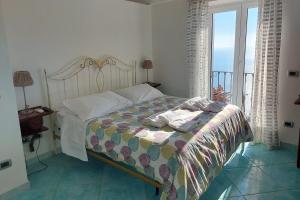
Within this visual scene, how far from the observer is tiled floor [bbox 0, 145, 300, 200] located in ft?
7.66

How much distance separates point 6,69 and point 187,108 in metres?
2.07

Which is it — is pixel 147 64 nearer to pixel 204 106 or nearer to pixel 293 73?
pixel 204 106

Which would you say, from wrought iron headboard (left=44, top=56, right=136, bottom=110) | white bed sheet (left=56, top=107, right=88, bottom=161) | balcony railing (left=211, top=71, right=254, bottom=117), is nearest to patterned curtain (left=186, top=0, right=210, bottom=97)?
balcony railing (left=211, top=71, right=254, bottom=117)

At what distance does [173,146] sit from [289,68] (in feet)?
7.16

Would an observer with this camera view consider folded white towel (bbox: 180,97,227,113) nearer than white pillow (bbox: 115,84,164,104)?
Yes

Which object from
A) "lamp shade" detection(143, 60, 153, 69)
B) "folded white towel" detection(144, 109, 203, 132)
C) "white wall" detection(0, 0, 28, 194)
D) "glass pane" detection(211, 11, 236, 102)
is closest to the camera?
"white wall" detection(0, 0, 28, 194)

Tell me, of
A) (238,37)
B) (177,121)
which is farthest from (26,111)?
(238,37)

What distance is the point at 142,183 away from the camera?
2.54m

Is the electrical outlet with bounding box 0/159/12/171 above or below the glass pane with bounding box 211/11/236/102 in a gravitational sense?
below

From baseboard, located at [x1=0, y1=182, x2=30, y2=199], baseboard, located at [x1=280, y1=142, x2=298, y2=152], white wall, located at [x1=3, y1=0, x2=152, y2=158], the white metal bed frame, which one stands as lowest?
baseboard, located at [x1=0, y1=182, x2=30, y2=199]

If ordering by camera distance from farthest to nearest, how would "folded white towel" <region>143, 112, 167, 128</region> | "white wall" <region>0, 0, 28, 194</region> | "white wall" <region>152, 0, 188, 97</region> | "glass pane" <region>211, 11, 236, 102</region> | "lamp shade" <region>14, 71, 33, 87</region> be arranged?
1. "white wall" <region>152, 0, 188, 97</region>
2. "glass pane" <region>211, 11, 236, 102</region>
3. "lamp shade" <region>14, 71, 33, 87</region>
4. "folded white towel" <region>143, 112, 167, 128</region>
5. "white wall" <region>0, 0, 28, 194</region>

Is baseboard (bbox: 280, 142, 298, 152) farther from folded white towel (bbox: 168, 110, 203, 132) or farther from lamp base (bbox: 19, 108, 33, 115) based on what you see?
lamp base (bbox: 19, 108, 33, 115)

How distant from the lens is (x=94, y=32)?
359 centimetres

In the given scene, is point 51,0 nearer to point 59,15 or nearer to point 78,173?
point 59,15
